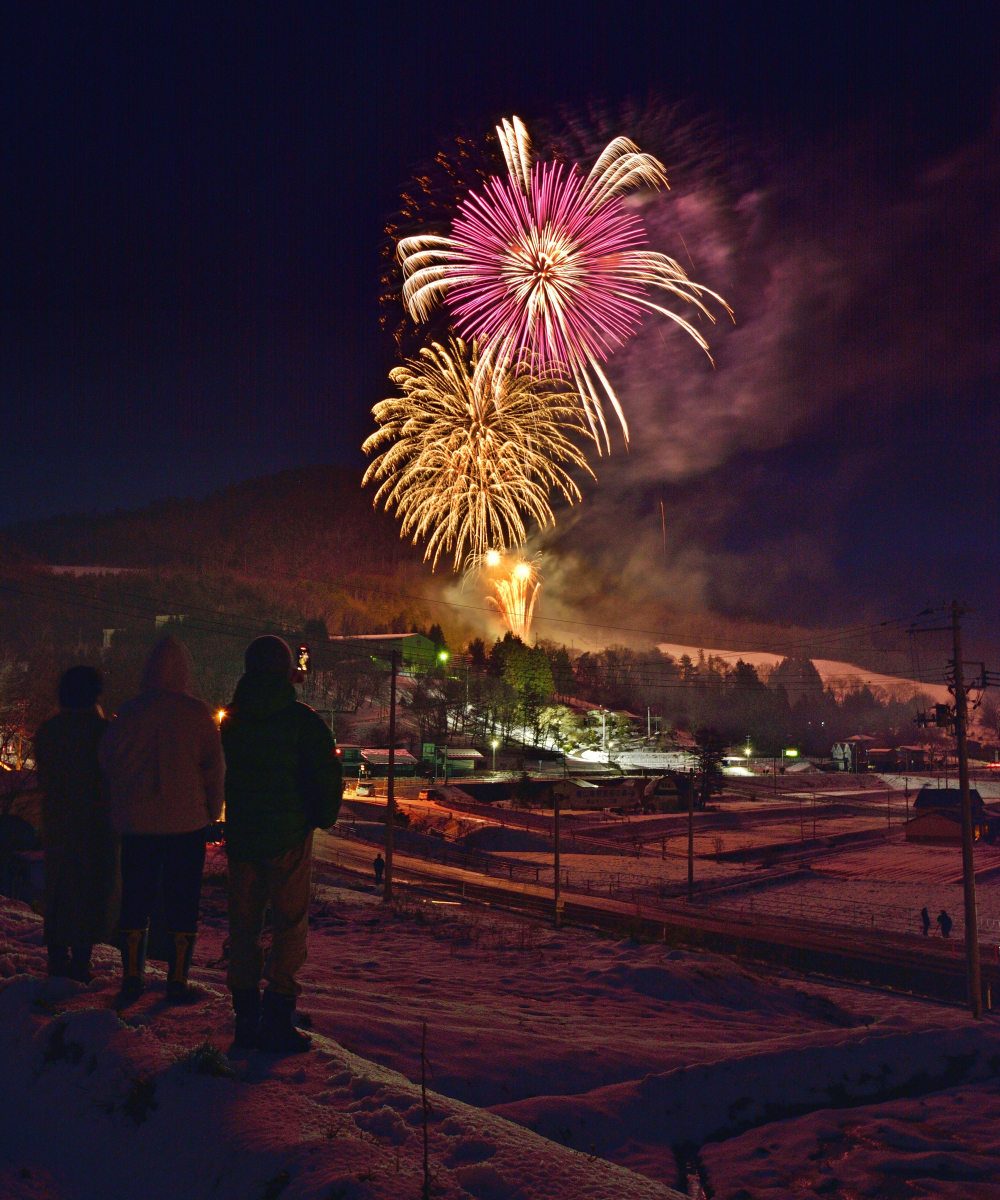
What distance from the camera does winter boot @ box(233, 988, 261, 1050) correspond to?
13.8ft

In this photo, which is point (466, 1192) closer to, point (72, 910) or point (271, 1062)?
point (271, 1062)

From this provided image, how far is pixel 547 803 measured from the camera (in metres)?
69.9

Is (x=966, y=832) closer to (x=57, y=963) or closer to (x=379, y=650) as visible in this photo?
(x=57, y=963)

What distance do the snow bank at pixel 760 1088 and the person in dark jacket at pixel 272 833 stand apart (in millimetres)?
1543

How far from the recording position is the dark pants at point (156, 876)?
483 centimetres

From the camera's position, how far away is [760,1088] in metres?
5.58

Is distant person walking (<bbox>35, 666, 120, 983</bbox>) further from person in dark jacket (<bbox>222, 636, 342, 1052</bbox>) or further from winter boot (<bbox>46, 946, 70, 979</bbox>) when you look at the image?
person in dark jacket (<bbox>222, 636, 342, 1052</bbox>)

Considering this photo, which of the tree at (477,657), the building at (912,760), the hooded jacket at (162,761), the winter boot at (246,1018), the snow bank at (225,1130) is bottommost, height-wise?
the building at (912,760)

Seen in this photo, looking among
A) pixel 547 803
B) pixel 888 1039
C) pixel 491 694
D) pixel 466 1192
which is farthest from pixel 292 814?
pixel 491 694

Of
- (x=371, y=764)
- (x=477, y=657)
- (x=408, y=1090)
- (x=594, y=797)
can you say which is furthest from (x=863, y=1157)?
(x=477, y=657)

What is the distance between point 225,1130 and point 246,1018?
3.06ft

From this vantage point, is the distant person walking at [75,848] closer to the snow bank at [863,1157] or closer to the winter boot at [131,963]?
the winter boot at [131,963]

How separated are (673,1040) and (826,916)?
30831 mm

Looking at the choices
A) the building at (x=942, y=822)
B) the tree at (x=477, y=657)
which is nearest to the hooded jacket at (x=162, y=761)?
the building at (x=942, y=822)
